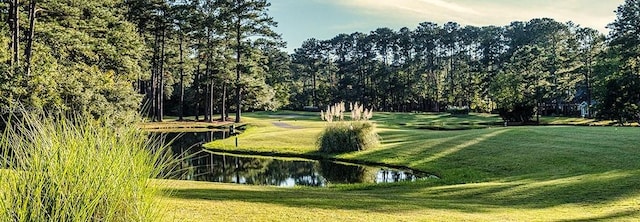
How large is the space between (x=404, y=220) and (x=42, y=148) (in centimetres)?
470

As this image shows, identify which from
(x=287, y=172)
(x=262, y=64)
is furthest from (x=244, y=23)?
(x=287, y=172)

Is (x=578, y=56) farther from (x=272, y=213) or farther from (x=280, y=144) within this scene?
(x=272, y=213)

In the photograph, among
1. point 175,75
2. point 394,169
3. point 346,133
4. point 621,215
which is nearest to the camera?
point 621,215

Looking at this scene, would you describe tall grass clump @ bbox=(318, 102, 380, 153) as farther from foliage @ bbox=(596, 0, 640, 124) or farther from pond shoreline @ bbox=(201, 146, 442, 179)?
foliage @ bbox=(596, 0, 640, 124)

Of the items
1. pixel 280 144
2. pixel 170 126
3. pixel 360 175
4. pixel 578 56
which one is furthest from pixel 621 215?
pixel 578 56

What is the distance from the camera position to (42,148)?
3295 mm

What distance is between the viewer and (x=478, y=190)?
1040 centimetres

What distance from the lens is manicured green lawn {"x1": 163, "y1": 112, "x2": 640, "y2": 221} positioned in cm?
706

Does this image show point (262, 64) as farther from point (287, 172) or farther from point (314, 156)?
point (287, 172)

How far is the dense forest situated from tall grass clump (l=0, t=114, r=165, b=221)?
47 centimetres

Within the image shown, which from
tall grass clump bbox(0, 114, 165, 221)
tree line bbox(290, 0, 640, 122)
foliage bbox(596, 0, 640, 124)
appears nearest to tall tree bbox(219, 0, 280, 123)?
tree line bbox(290, 0, 640, 122)

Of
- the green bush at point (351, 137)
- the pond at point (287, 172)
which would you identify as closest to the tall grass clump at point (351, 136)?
the green bush at point (351, 137)

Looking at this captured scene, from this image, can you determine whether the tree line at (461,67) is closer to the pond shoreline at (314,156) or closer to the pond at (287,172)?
the pond shoreline at (314,156)

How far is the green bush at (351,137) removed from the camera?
2084 cm
